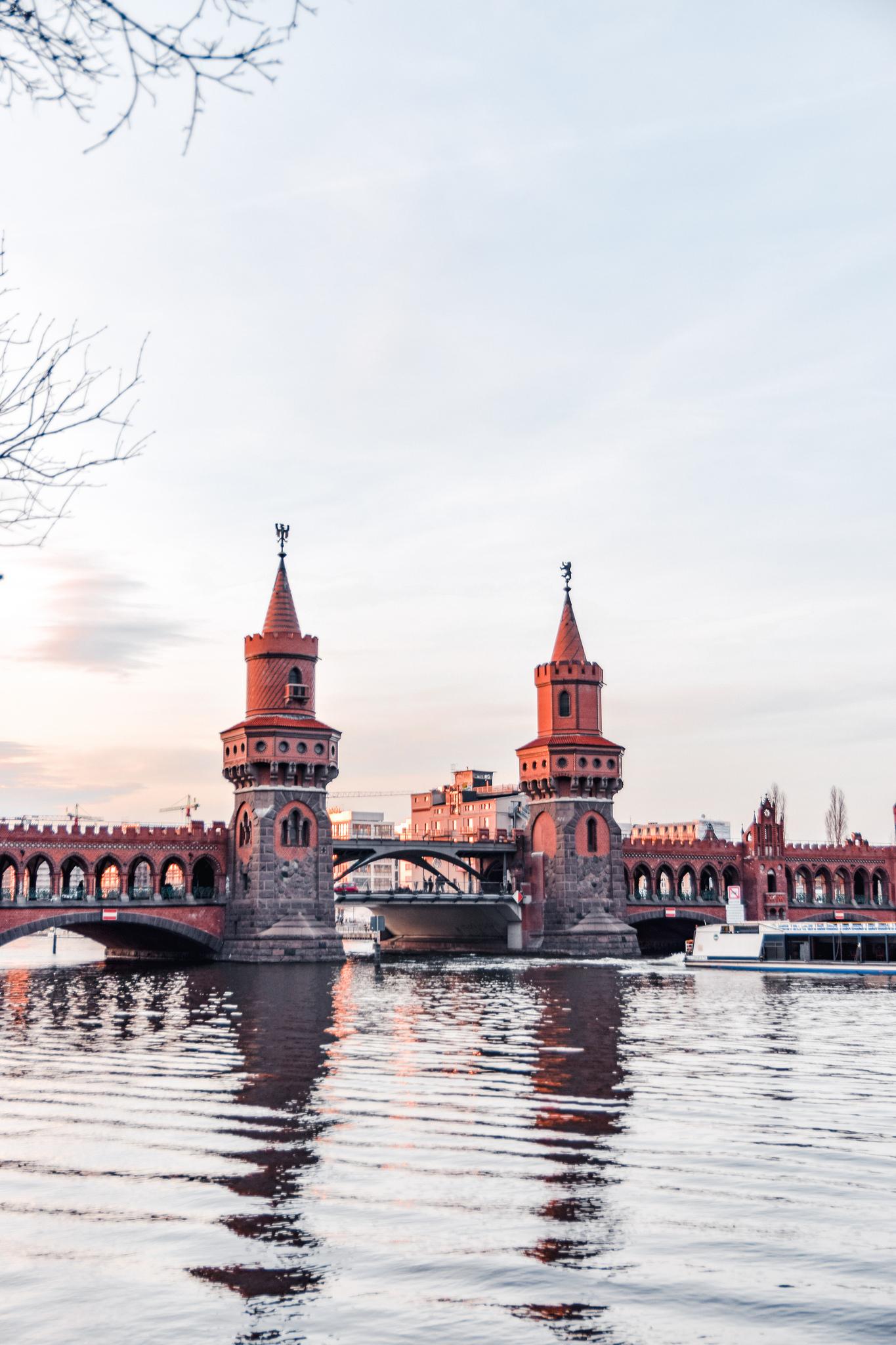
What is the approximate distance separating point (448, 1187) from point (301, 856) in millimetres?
62454

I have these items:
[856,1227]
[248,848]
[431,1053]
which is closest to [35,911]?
[248,848]

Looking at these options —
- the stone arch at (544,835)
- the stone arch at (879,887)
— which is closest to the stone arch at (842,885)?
the stone arch at (879,887)

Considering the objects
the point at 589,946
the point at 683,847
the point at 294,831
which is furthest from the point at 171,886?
the point at 683,847

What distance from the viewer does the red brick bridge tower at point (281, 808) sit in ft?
255

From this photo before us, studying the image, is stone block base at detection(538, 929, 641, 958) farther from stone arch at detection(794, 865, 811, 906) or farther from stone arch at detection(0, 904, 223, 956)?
stone arch at detection(0, 904, 223, 956)

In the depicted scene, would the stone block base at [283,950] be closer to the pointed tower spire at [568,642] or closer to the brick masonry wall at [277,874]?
the brick masonry wall at [277,874]

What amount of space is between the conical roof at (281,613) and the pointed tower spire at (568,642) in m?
21.2

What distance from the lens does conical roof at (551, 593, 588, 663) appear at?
9500 cm

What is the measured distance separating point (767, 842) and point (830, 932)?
28734mm

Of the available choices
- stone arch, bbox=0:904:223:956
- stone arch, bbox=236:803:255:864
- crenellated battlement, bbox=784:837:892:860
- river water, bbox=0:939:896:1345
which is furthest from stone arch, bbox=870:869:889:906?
river water, bbox=0:939:896:1345

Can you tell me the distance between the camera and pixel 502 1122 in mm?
23047

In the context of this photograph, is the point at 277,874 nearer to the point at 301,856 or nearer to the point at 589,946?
the point at 301,856

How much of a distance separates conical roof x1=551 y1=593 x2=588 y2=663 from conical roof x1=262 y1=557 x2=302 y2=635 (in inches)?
834

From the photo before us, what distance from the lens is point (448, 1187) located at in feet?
59.2
